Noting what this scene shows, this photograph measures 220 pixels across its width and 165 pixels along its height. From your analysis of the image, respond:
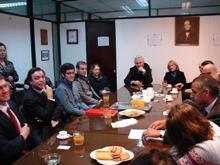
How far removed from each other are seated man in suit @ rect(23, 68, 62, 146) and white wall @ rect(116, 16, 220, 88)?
11.8 feet

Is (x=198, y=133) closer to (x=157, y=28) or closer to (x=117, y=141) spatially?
(x=117, y=141)

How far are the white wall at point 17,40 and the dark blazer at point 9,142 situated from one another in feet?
10.8

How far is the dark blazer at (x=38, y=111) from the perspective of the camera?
2760 millimetres

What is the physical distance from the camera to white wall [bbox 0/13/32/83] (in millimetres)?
5173

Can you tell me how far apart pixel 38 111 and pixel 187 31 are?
4249 mm

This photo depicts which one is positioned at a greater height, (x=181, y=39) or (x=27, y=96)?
(x=181, y=39)

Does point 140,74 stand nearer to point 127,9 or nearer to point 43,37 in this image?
point 43,37

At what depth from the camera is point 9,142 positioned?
2.05 meters

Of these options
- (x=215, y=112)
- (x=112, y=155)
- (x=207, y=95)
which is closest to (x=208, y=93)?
(x=207, y=95)

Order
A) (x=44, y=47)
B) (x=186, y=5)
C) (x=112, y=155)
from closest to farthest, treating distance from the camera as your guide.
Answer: (x=112, y=155), (x=44, y=47), (x=186, y=5)

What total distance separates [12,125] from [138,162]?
1676 millimetres

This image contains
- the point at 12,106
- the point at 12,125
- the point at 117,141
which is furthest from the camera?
the point at 12,106

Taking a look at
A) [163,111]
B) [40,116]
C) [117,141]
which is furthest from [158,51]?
[117,141]

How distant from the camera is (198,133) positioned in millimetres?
Answer: 1370
